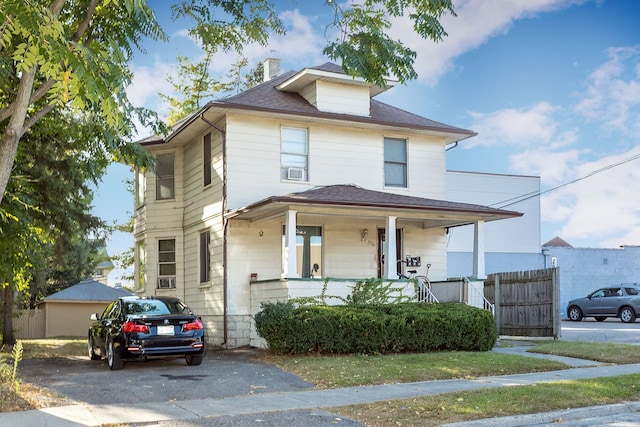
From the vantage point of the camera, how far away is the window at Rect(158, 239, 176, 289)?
23734 mm

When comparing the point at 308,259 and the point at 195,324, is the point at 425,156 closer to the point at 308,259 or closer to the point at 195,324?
the point at 308,259

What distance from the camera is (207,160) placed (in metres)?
21.7

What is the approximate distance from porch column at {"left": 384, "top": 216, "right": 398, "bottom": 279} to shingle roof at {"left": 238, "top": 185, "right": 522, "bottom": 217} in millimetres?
617

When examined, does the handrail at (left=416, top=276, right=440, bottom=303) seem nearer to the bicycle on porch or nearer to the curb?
the bicycle on porch

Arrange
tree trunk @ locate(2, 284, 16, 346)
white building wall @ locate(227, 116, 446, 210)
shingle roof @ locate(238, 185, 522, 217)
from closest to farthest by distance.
A: shingle roof @ locate(238, 185, 522, 217), white building wall @ locate(227, 116, 446, 210), tree trunk @ locate(2, 284, 16, 346)

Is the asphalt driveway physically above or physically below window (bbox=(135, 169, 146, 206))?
below

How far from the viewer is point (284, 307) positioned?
53.4ft

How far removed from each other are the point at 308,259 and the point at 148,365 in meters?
6.73

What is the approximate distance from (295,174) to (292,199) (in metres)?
3.54

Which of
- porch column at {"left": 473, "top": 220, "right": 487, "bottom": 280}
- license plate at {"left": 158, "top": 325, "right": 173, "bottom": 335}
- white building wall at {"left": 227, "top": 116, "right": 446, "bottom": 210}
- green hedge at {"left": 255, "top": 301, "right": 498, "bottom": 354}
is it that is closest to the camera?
license plate at {"left": 158, "top": 325, "right": 173, "bottom": 335}

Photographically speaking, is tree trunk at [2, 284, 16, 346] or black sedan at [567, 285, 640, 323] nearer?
tree trunk at [2, 284, 16, 346]

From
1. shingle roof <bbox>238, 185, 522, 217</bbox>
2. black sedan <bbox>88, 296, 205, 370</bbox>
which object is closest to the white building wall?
shingle roof <bbox>238, 185, 522, 217</bbox>

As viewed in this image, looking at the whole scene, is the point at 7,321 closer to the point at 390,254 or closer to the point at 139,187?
the point at 139,187

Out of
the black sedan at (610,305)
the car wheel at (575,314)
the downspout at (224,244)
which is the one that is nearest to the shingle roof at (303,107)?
the downspout at (224,244)
